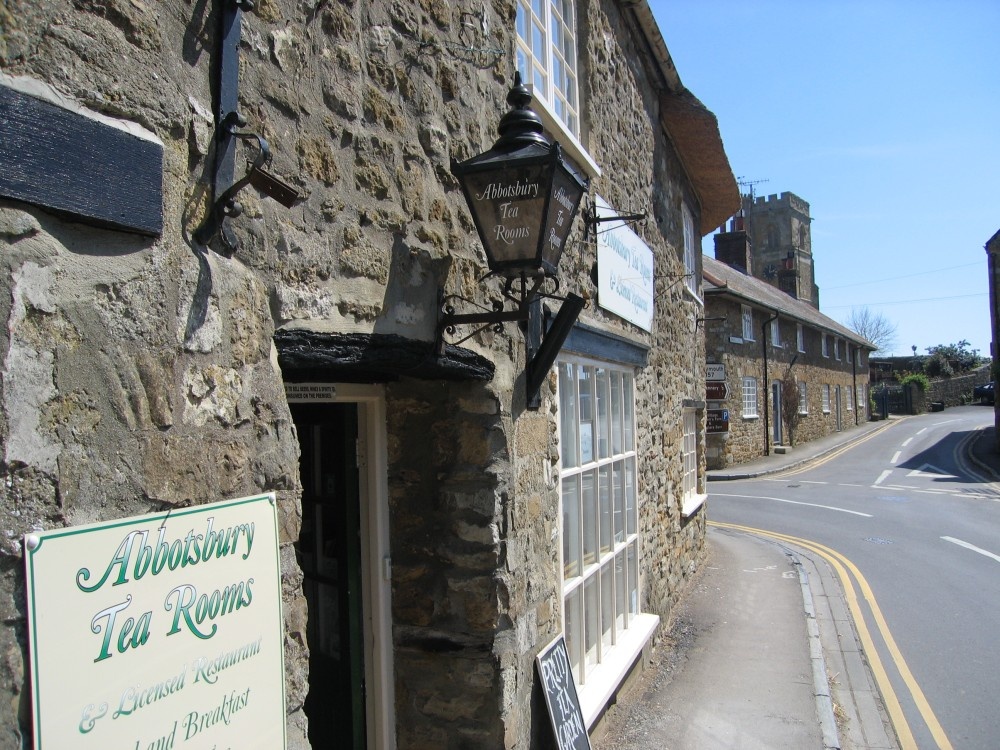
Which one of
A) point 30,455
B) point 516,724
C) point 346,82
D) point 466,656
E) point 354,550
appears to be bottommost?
point 516,724

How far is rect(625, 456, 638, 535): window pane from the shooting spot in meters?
6.27

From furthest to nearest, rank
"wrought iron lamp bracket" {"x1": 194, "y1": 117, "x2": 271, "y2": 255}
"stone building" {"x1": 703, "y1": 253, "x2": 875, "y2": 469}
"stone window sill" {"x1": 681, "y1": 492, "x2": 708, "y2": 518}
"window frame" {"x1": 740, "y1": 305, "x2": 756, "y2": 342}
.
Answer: "window frame" {"x1": 740, "y1": 305, "x2": 756, "y2": 342}, "stone building" {"x1": 703, "y1": 253, "x2": 875, "y2": 469}, "stone window sill" {"x1": 681, "y1": 492, "x2": 708, "y2": 518}, "wrought iron lamp bracket" {"x1": 194, "y1": 117, "x2": 271, "y2": 255}

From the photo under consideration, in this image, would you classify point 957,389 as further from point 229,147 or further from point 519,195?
point 229,147

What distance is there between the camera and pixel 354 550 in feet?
11.0

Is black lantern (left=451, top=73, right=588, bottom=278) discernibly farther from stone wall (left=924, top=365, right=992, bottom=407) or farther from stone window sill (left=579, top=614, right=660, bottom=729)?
stone wall (left=924, top=365, right=992, bottom=407)

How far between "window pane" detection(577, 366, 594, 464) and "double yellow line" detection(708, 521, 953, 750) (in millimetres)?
3196

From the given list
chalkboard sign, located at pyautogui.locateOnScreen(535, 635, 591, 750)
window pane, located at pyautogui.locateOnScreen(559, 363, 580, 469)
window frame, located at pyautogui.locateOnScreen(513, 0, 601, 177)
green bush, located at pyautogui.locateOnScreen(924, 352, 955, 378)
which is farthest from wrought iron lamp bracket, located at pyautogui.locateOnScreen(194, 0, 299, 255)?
green bush, located at pyautogui.locateOnScreen(924, 352, 955, 378)

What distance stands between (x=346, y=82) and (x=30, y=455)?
5.60 feet

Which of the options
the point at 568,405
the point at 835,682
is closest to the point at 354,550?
the point at 568,405

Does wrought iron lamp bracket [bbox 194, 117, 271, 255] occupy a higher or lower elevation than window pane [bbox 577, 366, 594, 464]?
higher

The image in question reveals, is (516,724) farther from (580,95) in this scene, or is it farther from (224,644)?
(580,95)

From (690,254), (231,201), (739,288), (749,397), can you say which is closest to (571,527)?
(231,201)

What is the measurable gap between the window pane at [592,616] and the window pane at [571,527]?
36 cm

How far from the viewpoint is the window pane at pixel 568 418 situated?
4.71 metres
